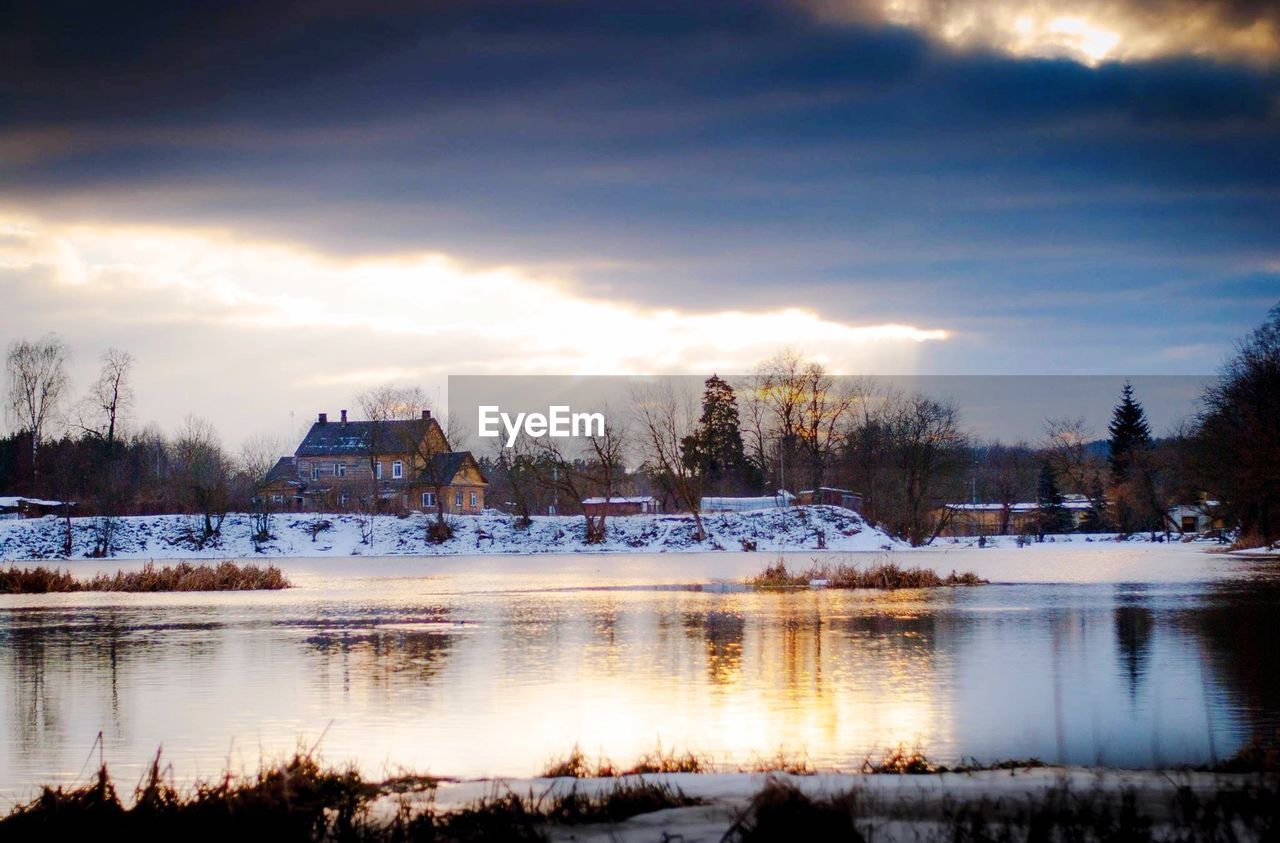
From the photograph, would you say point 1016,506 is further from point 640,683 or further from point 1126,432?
point 640,683

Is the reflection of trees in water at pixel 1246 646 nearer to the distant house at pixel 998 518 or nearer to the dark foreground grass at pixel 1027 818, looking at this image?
the dark foreground grass at pixel 1027 818

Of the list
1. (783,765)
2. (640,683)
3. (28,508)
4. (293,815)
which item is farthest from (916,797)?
(28,508)

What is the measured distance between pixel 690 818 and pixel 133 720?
30.8 ft

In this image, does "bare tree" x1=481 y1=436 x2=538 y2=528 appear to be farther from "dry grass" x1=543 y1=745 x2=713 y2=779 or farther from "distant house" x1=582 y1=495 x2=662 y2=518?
"dry grass" x1=543 y1=745 x2=713 y2=779

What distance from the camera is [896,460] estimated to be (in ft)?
294

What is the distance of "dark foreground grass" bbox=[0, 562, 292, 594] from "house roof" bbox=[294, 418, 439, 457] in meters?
57.6

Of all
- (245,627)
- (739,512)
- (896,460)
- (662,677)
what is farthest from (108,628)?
(896,460)

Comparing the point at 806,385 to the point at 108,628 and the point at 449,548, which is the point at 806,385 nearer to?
the point at 449,548

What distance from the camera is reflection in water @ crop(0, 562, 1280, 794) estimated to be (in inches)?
494

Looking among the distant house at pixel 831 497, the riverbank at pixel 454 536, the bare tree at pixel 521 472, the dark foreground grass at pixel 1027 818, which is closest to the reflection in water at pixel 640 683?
the dark foreground grass at pixel 1027 818

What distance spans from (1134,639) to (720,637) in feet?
24.7

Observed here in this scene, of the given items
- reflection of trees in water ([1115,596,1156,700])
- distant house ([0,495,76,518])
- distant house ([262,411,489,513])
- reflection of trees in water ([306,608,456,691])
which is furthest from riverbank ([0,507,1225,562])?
reflection of trees in water ([306,608,456,691])

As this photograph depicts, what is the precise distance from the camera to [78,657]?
70.5ft

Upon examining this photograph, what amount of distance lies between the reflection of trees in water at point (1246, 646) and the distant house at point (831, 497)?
59.0 m
